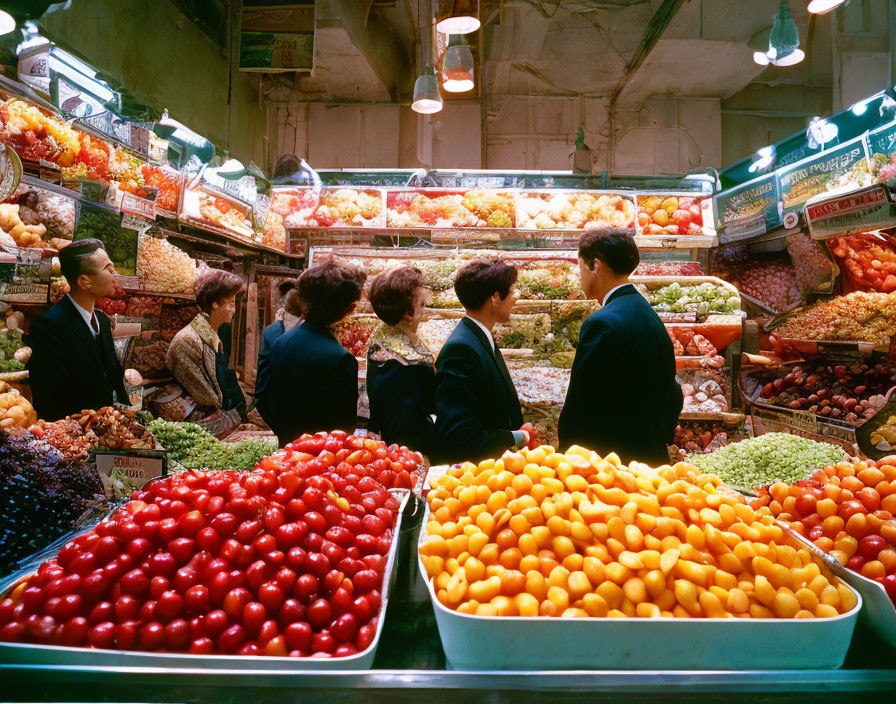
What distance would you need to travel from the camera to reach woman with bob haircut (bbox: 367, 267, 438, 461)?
261 centimetres

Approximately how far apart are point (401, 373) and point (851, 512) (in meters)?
1.79

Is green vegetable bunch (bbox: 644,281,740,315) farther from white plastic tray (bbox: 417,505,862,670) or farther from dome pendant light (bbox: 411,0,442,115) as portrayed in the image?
white plastic tray (bbox: 417,505,862,670)

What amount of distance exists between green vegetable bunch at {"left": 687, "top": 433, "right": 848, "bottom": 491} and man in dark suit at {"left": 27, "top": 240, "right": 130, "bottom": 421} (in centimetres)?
347

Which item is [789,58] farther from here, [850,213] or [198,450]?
[198,450]

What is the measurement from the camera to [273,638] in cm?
104

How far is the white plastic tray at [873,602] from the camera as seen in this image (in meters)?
1.04

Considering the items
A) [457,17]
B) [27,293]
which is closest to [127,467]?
[27,293]

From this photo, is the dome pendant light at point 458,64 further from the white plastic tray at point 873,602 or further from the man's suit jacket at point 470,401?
the white plastic tray at point 873,602

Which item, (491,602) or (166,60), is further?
(166,60)

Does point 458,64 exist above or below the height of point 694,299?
above

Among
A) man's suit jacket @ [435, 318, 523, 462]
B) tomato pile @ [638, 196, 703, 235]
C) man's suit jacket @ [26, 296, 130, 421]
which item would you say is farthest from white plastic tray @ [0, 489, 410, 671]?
tomato pile @ [638, 196, 703, 235]

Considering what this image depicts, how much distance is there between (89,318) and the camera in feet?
10.0

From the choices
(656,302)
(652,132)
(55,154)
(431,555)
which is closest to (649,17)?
(652,132)

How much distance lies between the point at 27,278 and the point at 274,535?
263 centimetres
